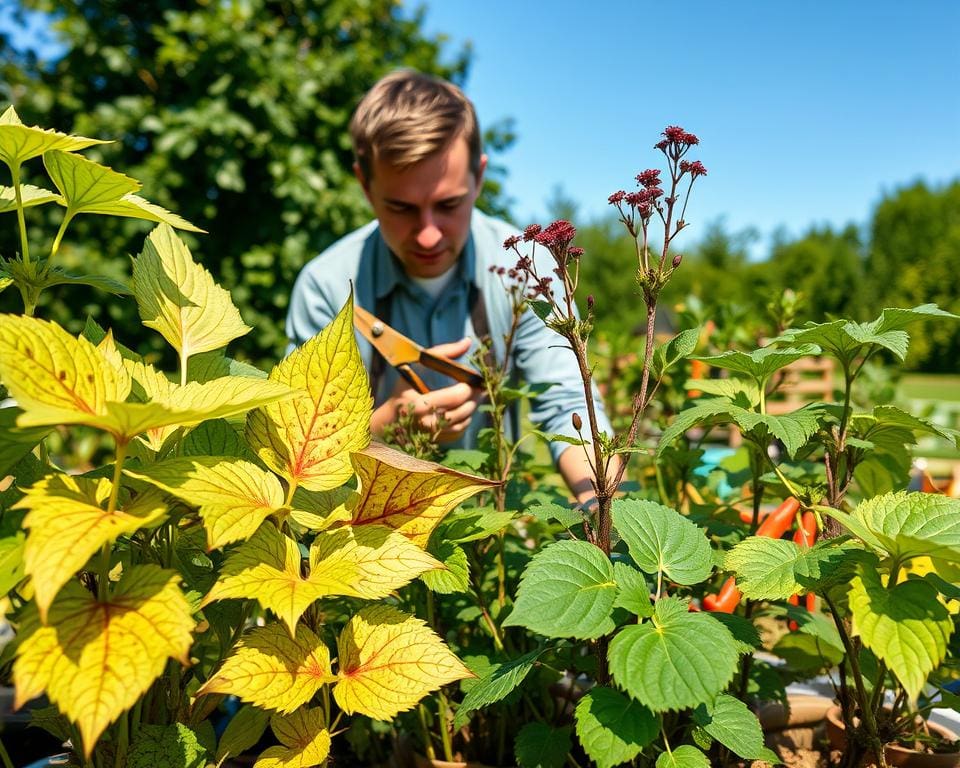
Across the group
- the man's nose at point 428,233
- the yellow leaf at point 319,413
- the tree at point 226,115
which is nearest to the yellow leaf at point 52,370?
the yellow leaf at point 319,413

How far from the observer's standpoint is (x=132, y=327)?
3951 millimetres

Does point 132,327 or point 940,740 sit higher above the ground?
point 132,327

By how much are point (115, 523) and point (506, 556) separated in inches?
24.6

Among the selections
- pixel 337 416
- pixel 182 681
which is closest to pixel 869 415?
pixel 337 416

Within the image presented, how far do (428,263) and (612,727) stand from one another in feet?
5.87

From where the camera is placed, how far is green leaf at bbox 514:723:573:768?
2.83 feet

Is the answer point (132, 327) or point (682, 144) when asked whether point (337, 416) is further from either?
point (132, 327)

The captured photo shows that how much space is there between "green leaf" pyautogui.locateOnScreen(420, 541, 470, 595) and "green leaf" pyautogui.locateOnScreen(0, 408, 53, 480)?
1.34ft

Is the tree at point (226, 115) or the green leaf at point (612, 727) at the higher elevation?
the tree at point (226, 115)

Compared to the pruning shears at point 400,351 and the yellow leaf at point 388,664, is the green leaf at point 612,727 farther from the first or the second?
the pruning shears at point 400,351

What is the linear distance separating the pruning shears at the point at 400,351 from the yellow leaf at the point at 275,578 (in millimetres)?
752

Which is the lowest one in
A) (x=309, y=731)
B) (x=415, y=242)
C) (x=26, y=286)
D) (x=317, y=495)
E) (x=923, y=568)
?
(x=309, y=731)

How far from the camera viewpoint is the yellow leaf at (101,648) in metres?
0.54

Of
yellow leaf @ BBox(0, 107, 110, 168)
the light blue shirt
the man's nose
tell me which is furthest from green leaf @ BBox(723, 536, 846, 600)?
the light blue shirt
